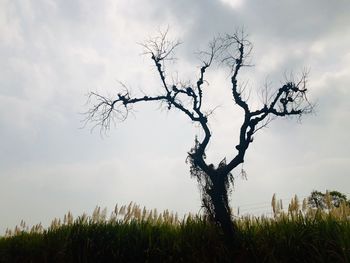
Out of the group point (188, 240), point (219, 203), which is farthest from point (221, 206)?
point (188, 240)

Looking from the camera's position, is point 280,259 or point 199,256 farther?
point 199,256

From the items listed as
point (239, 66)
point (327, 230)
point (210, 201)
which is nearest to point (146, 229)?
point (210, 201)

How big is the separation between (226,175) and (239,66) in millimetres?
3389

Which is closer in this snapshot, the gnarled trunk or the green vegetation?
the green vegetation

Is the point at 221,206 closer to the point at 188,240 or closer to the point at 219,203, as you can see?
the point at 219,203

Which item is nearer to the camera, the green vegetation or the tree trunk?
the green vegetation

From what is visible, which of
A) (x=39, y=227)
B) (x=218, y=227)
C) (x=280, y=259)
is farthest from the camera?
(x=39, y=227)

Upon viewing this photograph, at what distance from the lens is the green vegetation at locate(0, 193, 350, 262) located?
304 inches

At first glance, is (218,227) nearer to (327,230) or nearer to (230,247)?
(230,247)

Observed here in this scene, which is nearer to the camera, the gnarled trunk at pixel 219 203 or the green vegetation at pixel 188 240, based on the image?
the green vegetation at pixel 188 240

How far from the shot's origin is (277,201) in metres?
9.61

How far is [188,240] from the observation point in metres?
→ 9.02

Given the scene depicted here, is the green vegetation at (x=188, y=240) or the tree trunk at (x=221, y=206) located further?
the tree trunk at (x=221, y=206)

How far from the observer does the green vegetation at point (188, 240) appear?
304 inches
